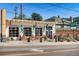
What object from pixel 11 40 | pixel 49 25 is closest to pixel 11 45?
pixel 11 40

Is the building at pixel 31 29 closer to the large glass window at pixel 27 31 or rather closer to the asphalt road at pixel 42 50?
the large glass window at pixel 27 31

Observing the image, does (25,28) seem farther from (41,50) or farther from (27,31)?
(41,50)

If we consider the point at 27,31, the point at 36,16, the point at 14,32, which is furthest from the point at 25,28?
the point at 36,16

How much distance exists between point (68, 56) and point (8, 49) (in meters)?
1.08

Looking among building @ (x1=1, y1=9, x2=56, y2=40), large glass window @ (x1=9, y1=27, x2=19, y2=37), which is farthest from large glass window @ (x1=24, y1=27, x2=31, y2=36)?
large glass window @ (x1=9, y1=27, x2=19, y2=37)

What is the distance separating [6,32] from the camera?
34.7ft

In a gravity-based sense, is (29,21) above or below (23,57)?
above

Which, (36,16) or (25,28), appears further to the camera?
(25,28)

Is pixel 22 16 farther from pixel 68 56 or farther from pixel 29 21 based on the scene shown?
pixel 68 56

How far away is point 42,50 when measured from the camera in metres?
10.6

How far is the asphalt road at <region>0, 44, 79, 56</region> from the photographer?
10.5 metres

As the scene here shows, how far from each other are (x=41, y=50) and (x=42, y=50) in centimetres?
2

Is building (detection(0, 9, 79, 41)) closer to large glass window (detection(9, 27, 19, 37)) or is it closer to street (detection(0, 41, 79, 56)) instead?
large glass window (detection(9, 27, 19, 37))
